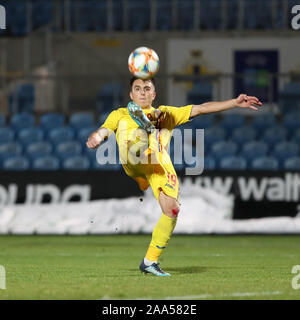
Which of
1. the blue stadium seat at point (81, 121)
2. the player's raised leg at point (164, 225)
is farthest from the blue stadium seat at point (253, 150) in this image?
the player's raised leg at point (164, 225)

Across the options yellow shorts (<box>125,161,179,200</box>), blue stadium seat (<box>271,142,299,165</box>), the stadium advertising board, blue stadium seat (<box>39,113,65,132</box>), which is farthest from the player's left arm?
blue stadium seat (<box>39,113,65,132</box>)

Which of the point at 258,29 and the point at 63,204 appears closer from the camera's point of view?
the point at 63,204

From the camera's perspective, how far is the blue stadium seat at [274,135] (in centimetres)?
1733

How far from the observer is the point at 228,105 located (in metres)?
7.32

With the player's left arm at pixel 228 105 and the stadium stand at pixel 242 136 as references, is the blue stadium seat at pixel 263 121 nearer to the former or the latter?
the stadium stand at pixel 242 136

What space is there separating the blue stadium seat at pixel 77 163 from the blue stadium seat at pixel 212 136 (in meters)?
2.55

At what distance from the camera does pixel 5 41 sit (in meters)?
23.2

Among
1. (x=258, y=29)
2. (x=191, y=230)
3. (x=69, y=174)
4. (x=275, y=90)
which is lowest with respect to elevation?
(x=191, y=230)

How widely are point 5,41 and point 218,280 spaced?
56.6ft

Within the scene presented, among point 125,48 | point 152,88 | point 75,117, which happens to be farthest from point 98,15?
point 152,88

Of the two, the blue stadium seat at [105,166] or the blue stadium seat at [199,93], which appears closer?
the blue stadium seat at [105,166]

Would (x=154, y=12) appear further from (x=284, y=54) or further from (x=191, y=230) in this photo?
(x=191, y=230)

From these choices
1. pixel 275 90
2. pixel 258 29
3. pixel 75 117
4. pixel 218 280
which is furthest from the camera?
pixel 258 29
